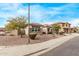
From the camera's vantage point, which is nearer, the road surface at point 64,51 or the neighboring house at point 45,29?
the road surface at point 64,51

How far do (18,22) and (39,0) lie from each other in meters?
19.7

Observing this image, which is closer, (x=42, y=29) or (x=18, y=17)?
(x=18, y=17)

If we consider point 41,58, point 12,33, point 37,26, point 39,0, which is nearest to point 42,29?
point 37,26

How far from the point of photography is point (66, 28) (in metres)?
102

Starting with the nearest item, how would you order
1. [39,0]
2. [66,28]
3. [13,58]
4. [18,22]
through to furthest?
[13,58] → [39,0] → [18,22] → [66,28]

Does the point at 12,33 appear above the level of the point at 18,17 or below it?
below

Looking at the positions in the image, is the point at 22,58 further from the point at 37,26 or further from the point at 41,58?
the point at 37,26

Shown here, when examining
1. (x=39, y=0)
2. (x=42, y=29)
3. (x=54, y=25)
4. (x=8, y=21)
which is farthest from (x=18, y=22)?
(x=54, y=25)

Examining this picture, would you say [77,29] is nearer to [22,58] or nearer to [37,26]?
[37,26]

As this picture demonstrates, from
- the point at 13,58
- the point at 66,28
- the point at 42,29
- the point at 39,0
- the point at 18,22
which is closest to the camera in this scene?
the point at 13,58

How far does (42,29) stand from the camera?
70.2 meters

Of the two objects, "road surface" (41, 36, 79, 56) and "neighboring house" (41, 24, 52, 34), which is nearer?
"road surface" (41, 36, 79, 56)

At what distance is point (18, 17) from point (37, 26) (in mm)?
28711

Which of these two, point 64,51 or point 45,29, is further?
point 45,29
